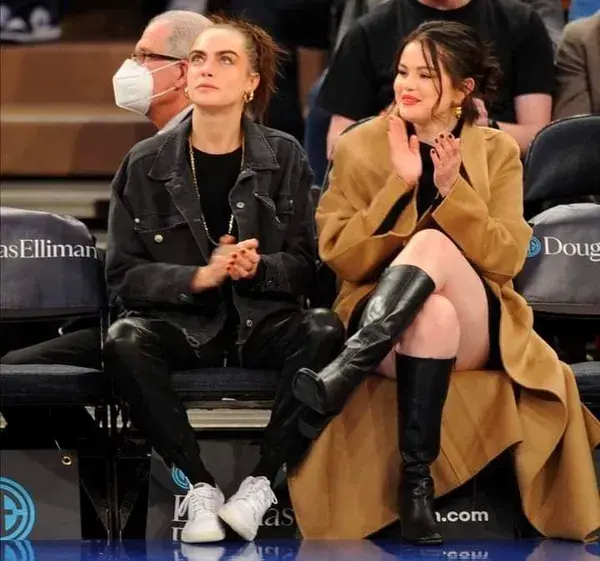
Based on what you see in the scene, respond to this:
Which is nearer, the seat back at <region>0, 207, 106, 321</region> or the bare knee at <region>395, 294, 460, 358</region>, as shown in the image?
the bare knee at <region>395, 294, 460, 358</region>

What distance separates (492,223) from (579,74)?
3.96 feet

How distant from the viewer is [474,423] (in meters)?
3.94

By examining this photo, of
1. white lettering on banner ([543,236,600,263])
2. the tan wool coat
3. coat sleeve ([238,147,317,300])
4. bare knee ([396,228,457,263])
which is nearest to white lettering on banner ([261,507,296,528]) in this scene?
the tan wool coat

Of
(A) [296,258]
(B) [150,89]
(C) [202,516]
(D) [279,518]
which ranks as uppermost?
(B) [150,89]

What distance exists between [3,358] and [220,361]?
2.21ft

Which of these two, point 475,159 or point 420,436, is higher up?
point 475,159

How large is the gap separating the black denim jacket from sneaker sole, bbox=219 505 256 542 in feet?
1.47

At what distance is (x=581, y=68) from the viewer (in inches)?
195

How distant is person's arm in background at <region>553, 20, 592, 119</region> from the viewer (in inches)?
194

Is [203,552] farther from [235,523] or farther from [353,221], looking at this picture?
[353,221]

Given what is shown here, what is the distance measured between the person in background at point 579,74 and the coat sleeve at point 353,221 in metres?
1.07

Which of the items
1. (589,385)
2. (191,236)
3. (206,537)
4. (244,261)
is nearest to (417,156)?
(244,261)

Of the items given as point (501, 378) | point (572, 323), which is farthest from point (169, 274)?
point (572, 323)

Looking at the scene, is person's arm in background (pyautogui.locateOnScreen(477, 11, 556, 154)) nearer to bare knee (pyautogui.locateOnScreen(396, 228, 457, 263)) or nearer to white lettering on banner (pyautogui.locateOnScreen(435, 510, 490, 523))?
bare knee (pyautogui.locateOnScreen(396, 228, 457, 263))
